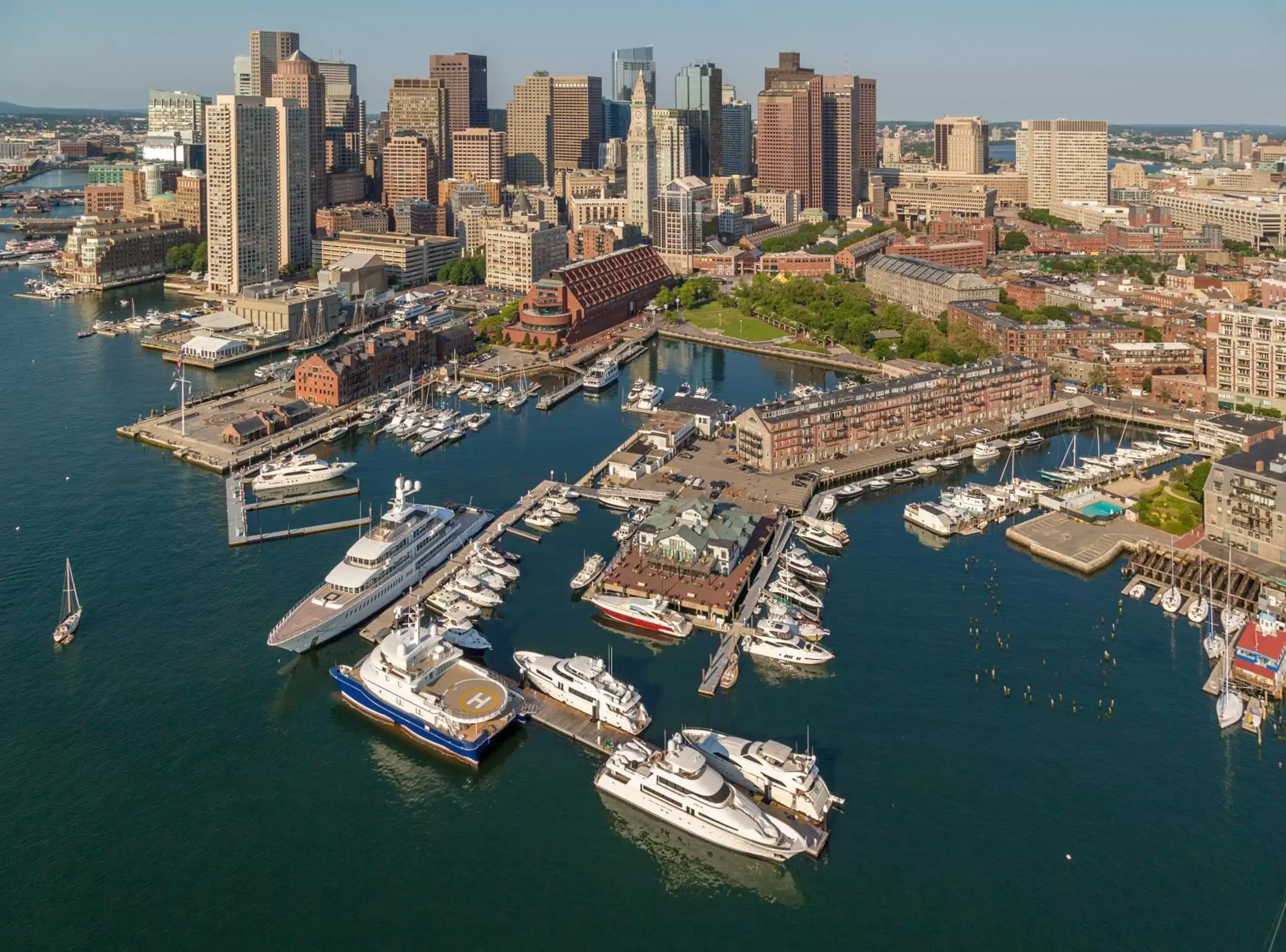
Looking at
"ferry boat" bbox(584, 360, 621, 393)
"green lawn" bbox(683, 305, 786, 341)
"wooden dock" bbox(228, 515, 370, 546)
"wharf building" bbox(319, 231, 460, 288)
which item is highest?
"wharf building" bbox(319, 231, 460, 288)

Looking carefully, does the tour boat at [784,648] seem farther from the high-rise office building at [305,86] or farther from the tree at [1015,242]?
the high-rise office building at [305,86]

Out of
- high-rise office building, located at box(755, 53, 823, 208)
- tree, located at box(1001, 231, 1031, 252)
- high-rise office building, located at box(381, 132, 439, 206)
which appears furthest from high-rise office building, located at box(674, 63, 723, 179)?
tree, located at box(1001, 231, 1031, 252)

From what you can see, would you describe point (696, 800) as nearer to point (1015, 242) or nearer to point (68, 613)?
point (68, 613)

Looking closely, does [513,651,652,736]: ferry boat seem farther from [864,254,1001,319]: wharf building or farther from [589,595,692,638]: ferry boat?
[864,254,1001,319]: wharf building

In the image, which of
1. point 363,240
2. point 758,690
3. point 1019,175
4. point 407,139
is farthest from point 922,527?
point 1019,175

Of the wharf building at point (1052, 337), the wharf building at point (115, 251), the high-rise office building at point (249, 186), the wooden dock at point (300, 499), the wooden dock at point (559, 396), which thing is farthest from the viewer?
the wharf building at point (115, 251)

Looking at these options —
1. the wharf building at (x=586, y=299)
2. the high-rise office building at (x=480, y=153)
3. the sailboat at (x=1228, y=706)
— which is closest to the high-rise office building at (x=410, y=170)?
the high-rise office building at (x=480, y=153)
